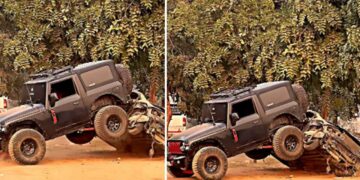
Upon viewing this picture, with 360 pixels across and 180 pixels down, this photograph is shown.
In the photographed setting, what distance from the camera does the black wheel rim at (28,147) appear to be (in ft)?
16.3

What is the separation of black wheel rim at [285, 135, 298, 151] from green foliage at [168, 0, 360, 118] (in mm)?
577

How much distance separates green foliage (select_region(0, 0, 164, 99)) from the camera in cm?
508

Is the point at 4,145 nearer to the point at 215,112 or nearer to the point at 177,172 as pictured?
the point at 177,172

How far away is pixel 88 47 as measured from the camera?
5.24 meters

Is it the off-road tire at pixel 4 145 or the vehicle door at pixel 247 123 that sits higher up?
the vehicle door at pixel 247 123

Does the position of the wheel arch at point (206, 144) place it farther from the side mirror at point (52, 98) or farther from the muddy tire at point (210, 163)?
the side mirror at point (52, 98)

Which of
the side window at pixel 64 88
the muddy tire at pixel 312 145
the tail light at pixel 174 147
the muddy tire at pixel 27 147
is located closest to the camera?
the muddy tire at pixel 27 147

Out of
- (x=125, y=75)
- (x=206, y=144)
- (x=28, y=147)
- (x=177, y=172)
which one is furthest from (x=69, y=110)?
(x=206, y=144)

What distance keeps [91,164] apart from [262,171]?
59.0 inches

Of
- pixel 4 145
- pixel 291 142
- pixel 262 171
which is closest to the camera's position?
pixel 4 145

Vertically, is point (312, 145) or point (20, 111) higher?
point (20, 111)

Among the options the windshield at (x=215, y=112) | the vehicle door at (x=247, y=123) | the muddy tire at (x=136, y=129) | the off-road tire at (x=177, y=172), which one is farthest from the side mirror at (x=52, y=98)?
the vehicle door at (x=247, y=123)

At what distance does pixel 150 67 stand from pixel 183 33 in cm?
43

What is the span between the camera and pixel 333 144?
17.8 ft
